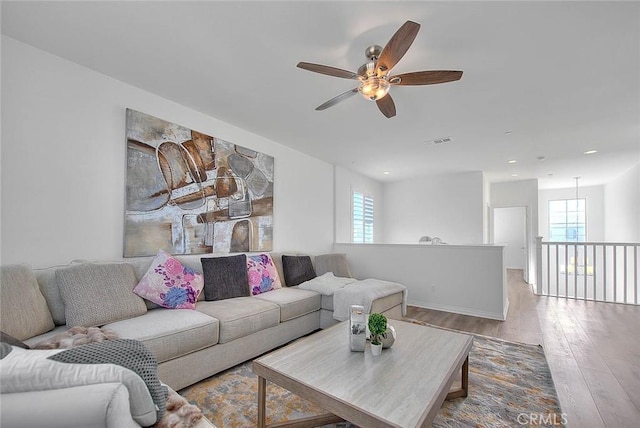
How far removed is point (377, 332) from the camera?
172cm

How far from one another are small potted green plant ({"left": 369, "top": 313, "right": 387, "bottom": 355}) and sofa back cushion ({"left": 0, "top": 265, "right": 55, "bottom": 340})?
202 centimetres

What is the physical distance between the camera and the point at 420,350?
1811 millimetres

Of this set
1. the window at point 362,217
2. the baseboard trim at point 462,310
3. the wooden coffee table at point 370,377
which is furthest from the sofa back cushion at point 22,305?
the window at point 362,217

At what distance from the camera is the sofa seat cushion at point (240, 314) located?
7.45ft

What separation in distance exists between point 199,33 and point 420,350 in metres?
2.54

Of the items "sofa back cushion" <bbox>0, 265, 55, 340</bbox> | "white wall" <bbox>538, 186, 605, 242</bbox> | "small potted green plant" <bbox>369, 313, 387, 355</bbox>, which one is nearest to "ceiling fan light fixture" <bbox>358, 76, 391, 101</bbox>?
"small potted green plant" <bbox>369, 313, 387, 355</bbox>

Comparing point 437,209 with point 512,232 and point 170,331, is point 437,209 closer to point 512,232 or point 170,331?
point 512,232

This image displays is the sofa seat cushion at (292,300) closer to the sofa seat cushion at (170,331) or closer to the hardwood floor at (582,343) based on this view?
the sofa seat cushion at (170,331)

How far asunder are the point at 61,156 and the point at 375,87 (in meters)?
2.44

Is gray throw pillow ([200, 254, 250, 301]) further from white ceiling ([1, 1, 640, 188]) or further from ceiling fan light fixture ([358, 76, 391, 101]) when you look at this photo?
ceiling fan light fixture ([358, 76, 391, 101])

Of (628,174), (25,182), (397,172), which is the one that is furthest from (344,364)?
(628,174)

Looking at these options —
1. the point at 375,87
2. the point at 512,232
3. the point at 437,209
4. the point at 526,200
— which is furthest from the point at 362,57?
the point at 512,232

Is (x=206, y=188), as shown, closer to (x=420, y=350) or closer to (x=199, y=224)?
(x=199, y=224)

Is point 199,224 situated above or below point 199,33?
below
